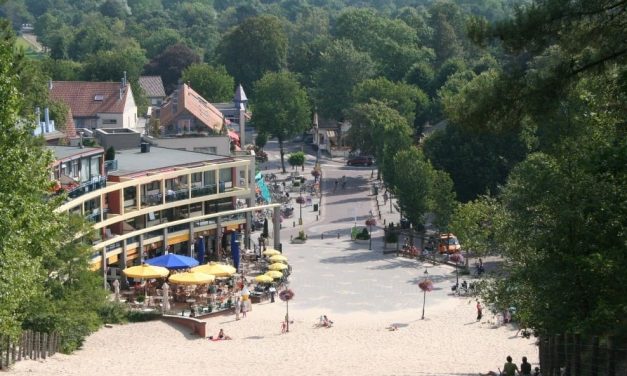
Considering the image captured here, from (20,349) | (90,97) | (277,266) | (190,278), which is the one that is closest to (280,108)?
(90,97)

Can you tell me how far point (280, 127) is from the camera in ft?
334

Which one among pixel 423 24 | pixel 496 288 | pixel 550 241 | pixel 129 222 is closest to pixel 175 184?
pixel 129 222

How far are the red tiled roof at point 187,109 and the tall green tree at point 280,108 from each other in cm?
367

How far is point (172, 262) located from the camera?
173 ft

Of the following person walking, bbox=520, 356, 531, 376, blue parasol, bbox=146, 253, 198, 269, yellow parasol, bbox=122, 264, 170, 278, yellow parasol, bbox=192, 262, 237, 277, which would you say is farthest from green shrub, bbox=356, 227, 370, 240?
person walking, bbox=520, 356, 531, 376

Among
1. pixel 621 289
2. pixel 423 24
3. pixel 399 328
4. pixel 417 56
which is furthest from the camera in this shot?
pixel 423 24

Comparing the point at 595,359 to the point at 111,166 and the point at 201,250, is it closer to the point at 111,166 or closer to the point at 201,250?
the point at 201,250

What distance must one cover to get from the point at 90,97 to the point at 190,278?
53086 mm

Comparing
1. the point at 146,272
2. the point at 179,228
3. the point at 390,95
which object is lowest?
the point at 146,272

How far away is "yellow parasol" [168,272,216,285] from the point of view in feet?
164

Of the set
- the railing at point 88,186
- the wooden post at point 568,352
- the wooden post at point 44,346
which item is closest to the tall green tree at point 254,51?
the railing at point 88,186

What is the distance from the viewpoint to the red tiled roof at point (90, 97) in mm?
99062

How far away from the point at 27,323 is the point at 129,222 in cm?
1761

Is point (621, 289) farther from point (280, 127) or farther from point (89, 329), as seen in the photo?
point (280, 127)
